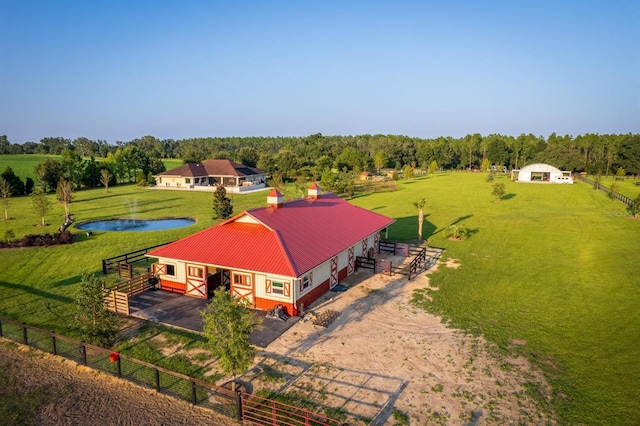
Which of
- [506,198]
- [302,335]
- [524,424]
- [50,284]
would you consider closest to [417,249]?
[302,335]

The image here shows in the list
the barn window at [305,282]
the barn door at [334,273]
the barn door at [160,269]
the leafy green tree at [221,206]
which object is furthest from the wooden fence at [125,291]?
the leafy green tree at [221,206]

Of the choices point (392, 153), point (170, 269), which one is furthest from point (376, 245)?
point (392, 153)

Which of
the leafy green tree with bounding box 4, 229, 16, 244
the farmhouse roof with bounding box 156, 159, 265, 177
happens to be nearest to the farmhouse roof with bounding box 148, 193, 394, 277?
the leafy green tree with bounding box 4, 229, 16, 244

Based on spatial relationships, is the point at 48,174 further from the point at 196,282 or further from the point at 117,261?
the point at 196,282

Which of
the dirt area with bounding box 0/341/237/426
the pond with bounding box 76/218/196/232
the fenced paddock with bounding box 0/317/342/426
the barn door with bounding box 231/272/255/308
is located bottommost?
the dirt area with bounding box 0/341/237/426

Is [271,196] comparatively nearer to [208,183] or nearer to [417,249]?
[417,249]

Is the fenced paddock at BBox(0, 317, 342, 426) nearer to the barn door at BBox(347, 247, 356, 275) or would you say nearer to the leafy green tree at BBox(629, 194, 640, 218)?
the barn door at BBox(347, 247, 356, 275)
